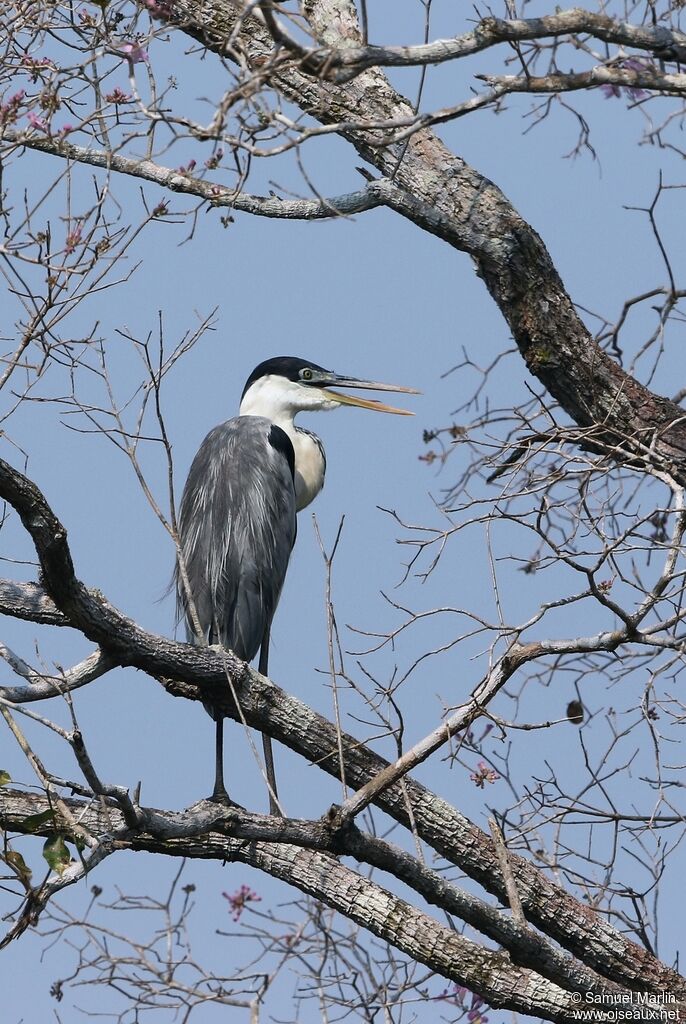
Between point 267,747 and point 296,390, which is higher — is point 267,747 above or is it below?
below

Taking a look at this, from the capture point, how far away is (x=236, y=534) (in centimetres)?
515

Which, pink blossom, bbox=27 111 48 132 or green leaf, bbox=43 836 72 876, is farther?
pink blossom, bbox=27 111 48 132

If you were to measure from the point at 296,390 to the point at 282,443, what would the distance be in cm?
57

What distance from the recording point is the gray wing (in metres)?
5.03

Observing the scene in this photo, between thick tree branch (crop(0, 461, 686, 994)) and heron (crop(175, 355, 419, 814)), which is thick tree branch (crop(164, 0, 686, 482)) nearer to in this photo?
heron (crop(175, 355, 419, 814))

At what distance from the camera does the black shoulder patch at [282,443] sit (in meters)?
5.55

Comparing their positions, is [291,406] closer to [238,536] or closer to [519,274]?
[238,536]

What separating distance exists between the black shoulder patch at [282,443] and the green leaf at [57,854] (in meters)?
2.85

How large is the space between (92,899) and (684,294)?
2.97m

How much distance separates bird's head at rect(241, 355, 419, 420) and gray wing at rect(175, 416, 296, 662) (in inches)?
21.2

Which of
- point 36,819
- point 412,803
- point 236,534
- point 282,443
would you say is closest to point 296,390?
point 282,443

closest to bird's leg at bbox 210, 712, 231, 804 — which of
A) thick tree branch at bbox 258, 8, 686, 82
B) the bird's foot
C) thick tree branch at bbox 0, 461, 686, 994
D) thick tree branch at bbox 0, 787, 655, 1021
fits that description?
the bird's foot

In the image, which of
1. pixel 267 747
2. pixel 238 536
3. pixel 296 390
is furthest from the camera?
pixel 296 390

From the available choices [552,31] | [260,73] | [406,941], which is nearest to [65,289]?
[260,73]
